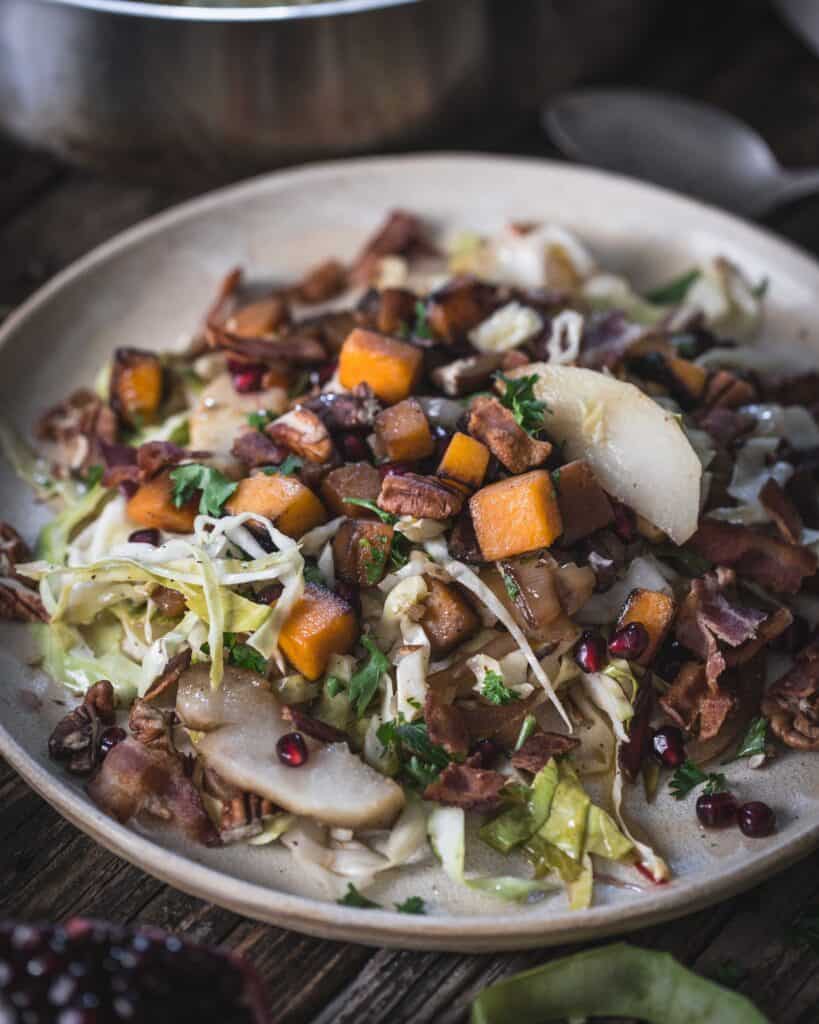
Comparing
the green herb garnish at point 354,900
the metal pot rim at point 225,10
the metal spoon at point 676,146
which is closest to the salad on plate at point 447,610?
the green herb garnish at point 354,900

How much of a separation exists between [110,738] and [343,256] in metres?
2.57

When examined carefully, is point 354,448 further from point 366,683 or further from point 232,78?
point 232,78

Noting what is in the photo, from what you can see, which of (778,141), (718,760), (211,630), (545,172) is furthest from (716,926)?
(778,141)

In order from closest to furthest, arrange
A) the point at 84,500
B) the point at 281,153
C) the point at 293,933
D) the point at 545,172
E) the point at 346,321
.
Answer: the point at 293,933 → the point at 84,500 → the point at 346,321 → the point at 545,172 → the point at 281,153

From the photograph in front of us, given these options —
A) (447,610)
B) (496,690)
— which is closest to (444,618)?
(447,610)

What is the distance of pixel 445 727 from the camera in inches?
135

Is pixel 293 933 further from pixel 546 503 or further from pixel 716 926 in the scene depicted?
pixel 546 503

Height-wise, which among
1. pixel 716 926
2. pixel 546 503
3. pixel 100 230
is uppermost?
pixel 546 503

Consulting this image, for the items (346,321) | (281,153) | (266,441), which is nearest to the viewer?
(266,441)

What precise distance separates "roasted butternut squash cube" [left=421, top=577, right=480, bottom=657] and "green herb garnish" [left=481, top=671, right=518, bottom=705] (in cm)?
15

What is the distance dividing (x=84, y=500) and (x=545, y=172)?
8.38 feet

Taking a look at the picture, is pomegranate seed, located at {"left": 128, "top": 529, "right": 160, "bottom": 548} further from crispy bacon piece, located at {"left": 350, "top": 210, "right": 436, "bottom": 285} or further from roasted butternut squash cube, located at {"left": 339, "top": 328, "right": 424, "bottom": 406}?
crispy bacon piece, located at {"left": 350, "top": 210, "right": 436, "bottom": 285}

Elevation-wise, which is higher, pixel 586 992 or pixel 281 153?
pixel 281 153

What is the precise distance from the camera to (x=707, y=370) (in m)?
4.39
